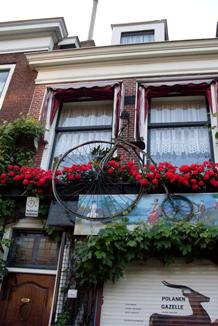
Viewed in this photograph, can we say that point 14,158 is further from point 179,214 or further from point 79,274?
point 179,214

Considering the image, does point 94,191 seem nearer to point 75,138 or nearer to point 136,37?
point 75,138

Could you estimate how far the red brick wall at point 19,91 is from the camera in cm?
837

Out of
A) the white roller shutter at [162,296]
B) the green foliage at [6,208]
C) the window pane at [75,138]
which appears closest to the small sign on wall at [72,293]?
the white roller shutter at [162,296]

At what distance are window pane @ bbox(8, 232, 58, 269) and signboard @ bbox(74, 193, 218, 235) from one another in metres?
0.87

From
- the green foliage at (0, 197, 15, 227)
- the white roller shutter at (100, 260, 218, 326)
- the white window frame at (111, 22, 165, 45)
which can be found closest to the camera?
the white roller shutter at (100, 260, 218, 326)

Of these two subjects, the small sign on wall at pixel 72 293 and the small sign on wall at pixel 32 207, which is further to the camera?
the small sign on wall at pixel 32 207

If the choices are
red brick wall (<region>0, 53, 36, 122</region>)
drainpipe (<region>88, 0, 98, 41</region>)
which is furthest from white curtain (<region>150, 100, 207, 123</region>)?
drainpipe (<region>88, 0, 98, 41</region>)

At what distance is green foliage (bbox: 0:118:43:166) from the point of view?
284 inches

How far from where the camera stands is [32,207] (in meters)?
6.12

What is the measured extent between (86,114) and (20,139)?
6.25ft

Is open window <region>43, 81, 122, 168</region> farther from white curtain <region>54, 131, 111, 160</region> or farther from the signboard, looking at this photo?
the signboard

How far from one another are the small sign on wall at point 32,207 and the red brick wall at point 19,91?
2804 millimetres

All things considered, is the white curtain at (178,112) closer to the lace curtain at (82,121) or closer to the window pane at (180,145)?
the window pane at (180,145)

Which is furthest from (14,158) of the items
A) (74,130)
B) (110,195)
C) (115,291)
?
(115,291)
